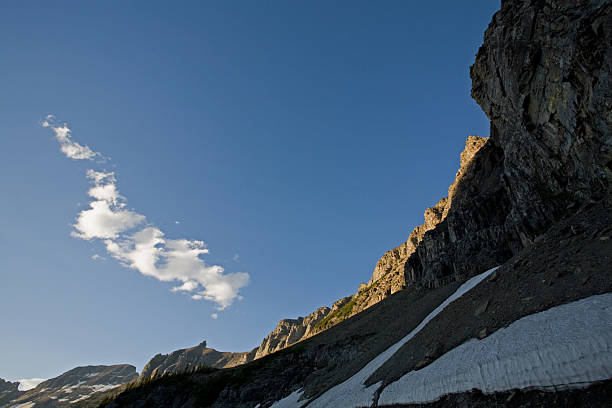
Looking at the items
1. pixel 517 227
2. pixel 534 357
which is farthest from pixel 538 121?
pixel 534 357

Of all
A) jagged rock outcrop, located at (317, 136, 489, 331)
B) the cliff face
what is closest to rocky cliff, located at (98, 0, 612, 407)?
the cliff face

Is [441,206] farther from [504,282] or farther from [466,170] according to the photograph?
[504,282]

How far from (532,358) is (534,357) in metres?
0.08

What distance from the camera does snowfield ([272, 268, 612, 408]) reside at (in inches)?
364

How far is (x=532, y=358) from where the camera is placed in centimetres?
1062

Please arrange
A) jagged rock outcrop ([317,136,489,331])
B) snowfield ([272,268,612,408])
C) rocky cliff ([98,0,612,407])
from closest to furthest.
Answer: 1. snowfield ([272,268,612,408])
2. rocky cliff ([98,0,612,407])
3. jagged rock outcrop ([317,136,489,331])

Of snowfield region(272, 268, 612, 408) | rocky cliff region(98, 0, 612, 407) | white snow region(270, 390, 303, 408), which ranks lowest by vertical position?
white snow region(270, 390, 303, 408)

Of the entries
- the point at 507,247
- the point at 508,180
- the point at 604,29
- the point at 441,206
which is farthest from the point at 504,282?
the point at 441,206

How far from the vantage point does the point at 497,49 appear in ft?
164

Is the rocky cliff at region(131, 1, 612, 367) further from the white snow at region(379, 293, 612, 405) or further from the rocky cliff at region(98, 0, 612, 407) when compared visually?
the white snow at region(379, 293, 612, 405)

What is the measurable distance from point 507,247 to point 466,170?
57.0 m

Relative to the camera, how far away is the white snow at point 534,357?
365 inches

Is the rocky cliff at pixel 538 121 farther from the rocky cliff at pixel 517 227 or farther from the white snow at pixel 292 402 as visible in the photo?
the white snow at pixel 292 402

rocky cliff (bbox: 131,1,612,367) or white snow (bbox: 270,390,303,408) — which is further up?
rocky cliff (bbox: 131,1,612,367)
